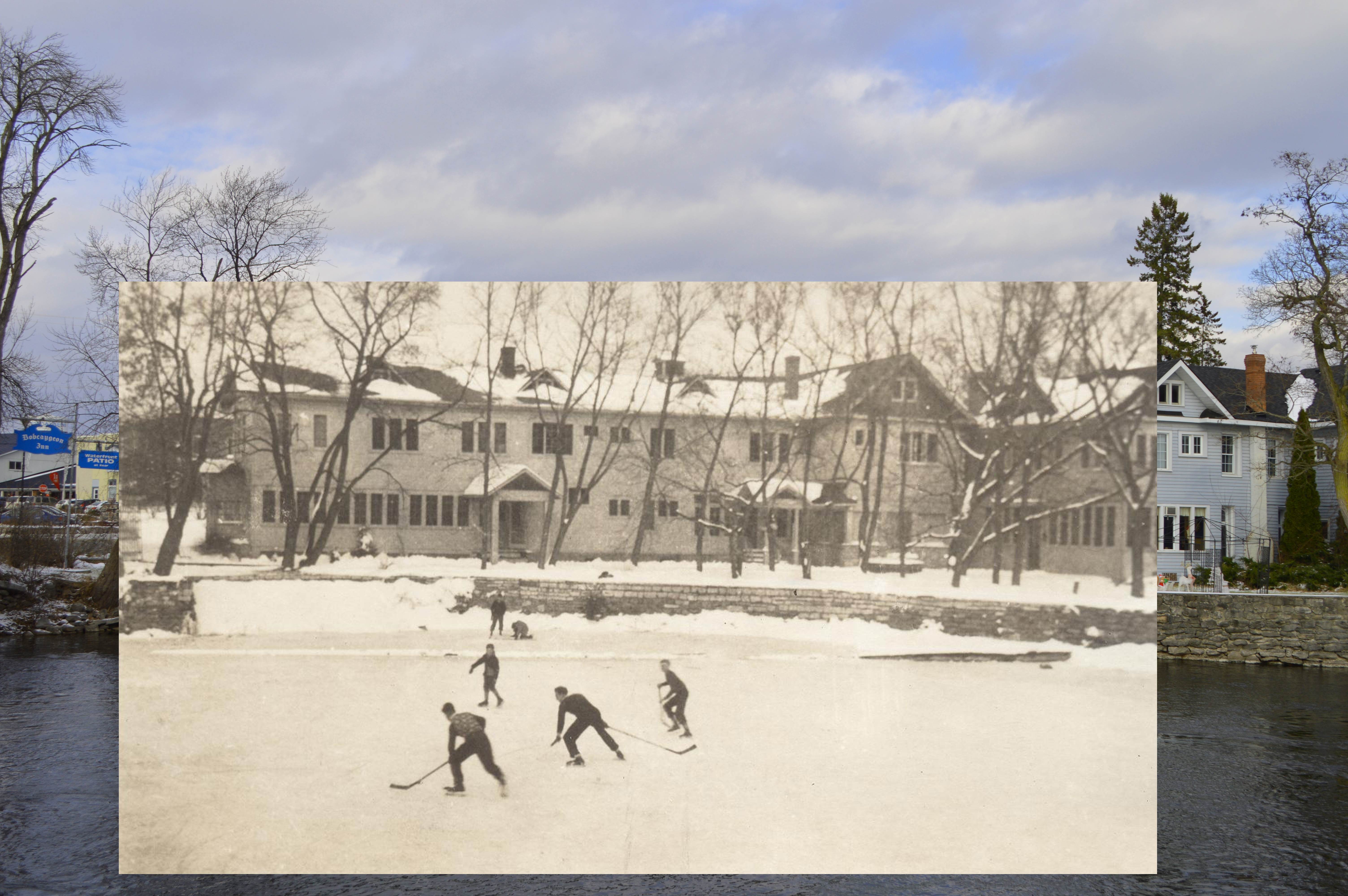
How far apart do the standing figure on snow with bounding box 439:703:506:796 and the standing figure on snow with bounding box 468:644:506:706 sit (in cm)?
16

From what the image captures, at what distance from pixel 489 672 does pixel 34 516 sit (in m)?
29.9

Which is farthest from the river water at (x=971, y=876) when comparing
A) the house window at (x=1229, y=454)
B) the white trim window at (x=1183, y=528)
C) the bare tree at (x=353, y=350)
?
the house window at (x=1229, y=454)

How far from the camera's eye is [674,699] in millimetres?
7426

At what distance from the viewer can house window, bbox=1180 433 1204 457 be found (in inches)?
1220

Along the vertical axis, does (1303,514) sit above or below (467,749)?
above

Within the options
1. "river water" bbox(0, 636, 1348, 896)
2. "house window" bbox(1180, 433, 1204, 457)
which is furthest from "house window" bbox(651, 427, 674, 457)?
"house window" bbox(1180, 433, 1204, 457)

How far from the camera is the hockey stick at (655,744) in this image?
7340mm

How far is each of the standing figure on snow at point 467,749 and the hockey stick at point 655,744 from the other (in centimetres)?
84

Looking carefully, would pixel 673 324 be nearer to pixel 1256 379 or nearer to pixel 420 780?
pixel 420 780

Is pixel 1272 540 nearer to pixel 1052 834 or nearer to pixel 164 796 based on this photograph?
pixel 1052 834

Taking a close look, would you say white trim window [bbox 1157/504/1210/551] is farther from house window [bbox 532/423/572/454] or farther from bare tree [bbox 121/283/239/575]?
bare tree [bbox 121/283/239/575]

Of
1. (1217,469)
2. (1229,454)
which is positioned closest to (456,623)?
(1217,469)

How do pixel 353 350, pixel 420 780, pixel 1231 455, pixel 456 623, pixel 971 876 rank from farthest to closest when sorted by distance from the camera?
pixel 1231 455 → pixel 971 876 → pixel 456 623 → pixel 353 350 → pixel 420 780

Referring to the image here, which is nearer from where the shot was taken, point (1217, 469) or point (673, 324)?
point (673, 324)
